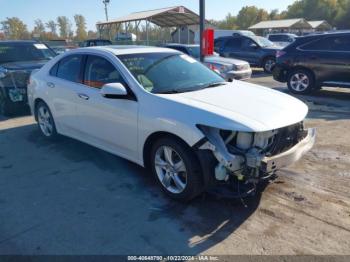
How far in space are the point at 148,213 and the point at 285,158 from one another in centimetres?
154

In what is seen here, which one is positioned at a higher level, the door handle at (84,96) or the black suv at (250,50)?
the black suv at (250,50)

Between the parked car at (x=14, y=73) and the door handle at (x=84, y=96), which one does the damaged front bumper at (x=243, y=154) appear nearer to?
the door handle at (x=84, y=96)

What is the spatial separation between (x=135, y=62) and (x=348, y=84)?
273 inches

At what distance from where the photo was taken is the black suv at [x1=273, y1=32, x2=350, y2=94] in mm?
9258

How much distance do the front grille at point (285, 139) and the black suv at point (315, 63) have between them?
20.6 feet

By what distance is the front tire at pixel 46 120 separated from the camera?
5.92 meters

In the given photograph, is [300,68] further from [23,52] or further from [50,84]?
[23,52]

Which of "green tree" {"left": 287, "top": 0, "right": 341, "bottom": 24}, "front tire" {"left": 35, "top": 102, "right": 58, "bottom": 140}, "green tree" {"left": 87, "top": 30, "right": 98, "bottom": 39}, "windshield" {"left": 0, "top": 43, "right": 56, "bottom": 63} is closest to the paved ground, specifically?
"front tire" {"left": 35, "top": 102, "right": 58, "bottom": 140}

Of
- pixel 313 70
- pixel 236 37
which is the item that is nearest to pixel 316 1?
pixel 236 37

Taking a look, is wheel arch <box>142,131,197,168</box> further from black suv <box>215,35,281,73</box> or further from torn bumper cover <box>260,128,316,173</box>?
black suv <box>215,35,281,73</box>

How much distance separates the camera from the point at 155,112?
3787 millimetres

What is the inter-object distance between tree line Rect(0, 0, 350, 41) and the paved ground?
72494mm

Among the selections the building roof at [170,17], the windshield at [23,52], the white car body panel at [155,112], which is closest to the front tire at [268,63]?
the windshield at [23,52]

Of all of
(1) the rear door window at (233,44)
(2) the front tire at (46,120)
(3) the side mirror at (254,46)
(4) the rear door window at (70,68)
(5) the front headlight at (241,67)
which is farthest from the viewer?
(1) the rear door window at (233,44)
